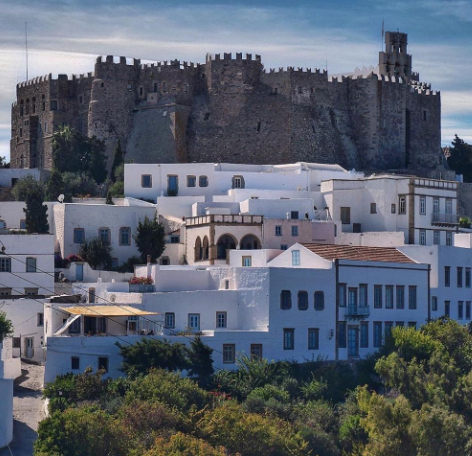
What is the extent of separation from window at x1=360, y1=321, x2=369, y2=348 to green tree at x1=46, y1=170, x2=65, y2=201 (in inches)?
754

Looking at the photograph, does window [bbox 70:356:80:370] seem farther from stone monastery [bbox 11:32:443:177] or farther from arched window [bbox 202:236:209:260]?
stone monastery [bbox 11:32:443:177]

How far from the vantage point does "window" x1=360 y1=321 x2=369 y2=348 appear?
60.2 metres

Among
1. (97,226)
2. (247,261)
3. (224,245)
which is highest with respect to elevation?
(97,226)

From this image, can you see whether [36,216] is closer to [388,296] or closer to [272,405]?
[388,296]

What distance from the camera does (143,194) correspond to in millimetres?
74562

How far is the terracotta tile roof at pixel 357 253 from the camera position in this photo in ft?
200

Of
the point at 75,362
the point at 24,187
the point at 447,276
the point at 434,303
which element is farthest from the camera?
the point at 24,187

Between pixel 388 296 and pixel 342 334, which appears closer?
pixel 342 334

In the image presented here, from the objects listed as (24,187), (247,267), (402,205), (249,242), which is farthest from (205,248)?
(24,187)

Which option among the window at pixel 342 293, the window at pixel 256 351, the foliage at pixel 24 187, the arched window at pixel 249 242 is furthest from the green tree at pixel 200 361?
the foliage at pixel 24 187

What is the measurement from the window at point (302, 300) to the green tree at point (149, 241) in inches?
442

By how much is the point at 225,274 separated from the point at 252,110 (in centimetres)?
2216

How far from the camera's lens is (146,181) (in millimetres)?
74812

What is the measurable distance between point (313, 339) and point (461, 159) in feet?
109
